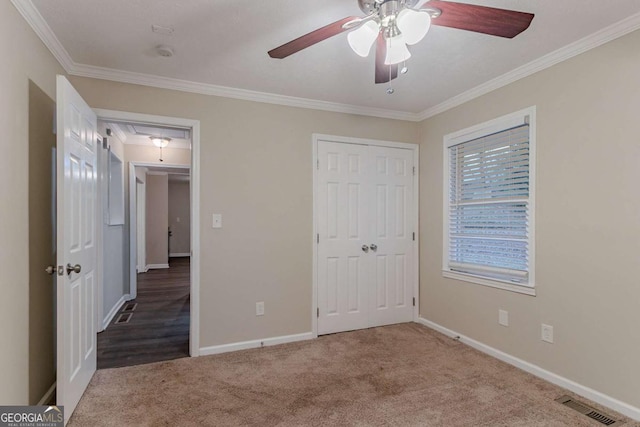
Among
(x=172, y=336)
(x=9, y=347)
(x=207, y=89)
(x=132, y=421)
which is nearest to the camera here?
(x=9, y=347)

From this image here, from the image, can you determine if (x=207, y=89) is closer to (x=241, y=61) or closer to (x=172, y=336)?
(x=241, y=61)

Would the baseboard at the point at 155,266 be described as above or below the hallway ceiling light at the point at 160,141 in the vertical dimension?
below

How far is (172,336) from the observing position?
138 inches

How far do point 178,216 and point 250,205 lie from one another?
25.4 ft

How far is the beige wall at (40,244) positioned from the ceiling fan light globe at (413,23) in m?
2.13

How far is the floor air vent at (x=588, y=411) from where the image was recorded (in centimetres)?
198

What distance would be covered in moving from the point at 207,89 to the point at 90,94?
0.92 meters

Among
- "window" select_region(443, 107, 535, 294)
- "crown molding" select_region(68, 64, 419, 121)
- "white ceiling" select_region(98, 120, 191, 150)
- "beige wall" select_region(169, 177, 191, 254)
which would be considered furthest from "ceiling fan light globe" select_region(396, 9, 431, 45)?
"beige wall" select_region(169, 177, 191, 254)

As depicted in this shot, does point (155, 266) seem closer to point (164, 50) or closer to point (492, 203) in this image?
point (164, 50)

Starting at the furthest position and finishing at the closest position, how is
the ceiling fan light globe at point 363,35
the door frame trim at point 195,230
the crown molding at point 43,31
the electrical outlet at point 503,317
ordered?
the door frame trim at point 195,230 → the electrical outlet at point 503,317 → the crown molding at point 43,31 → the ceiling fan light globe at point 363,35

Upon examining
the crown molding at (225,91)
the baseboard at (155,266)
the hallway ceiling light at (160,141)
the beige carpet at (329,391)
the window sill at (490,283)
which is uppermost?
the crown molding at (225,91)

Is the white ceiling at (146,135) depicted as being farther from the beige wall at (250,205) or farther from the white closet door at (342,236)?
the white closet door at (342,236)

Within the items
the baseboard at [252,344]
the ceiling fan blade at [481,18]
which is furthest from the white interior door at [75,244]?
the ceiling fan blade at [481,18]

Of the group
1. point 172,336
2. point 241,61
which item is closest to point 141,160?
point 172,336
